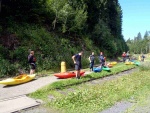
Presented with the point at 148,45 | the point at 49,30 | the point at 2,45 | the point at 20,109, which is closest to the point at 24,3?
the point at 49,30

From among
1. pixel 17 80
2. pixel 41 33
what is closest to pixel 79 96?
pixel 17 80

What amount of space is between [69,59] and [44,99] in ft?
47.3

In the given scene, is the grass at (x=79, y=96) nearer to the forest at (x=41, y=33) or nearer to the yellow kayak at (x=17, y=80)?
the yellow kayak at (x=17, y=80)

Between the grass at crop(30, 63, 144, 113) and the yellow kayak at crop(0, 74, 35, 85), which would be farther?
the yellow kayak at crop(0, 74, 35, 85)

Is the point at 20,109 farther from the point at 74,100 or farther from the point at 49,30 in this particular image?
the point at 49,30

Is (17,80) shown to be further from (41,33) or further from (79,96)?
(41,33)

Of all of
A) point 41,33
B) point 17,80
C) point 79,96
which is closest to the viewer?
point 79,96

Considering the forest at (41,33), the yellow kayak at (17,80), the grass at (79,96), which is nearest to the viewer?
the grass at (79,96)

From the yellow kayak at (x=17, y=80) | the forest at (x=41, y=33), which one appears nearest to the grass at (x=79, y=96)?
the yellow kayak at (x=17, y=80)

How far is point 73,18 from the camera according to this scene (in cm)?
3250

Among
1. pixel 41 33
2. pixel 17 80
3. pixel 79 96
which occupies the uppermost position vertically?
pixel 41 33

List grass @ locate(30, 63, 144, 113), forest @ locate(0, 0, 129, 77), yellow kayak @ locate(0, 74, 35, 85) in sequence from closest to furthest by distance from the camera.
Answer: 1. grass @ locate(30, 63, 144, 113)
2. yellow kayak @ locate(0, 74, 35, 85)
3. forest @ locate(0, 0, 129, 77)

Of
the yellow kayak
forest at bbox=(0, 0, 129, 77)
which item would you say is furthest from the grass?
forest at bbox=(0, 0, 129, 77)

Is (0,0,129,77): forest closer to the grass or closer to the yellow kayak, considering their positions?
the yellow kayak
